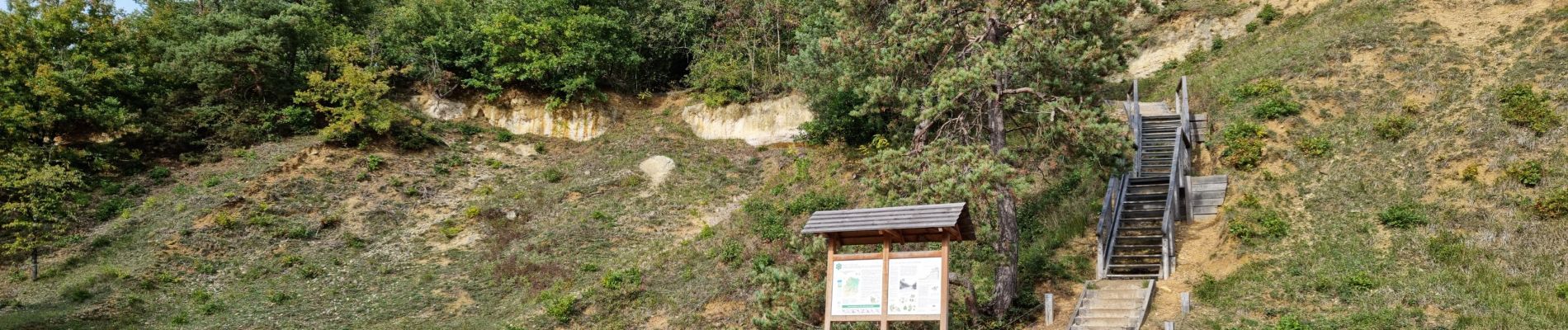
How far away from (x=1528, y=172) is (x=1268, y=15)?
16779 mm

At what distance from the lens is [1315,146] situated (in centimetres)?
1847

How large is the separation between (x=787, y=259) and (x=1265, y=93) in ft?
42.5

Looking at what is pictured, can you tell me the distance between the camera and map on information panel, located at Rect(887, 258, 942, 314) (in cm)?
1181

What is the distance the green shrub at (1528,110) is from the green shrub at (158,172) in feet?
119

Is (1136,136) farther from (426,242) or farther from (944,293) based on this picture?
(426,242)

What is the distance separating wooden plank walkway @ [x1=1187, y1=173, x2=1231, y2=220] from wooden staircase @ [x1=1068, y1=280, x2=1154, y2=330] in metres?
3.84

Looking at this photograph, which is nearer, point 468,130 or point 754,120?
point 754,120

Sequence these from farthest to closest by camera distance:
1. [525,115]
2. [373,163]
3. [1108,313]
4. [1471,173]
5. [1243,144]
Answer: [525,115], [373,163], [1243,144], [1471,173], [1108,313]

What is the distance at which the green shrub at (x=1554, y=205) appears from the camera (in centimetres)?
1388

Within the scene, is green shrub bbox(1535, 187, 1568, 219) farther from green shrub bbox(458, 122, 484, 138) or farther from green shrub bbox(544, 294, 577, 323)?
green shrub bbox(458, 122, 484, 138)

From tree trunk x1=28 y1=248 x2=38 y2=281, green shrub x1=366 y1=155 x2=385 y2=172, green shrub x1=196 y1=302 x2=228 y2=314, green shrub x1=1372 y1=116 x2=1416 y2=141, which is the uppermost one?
green shrub x1=1372 y1=116 x2=1416 y2=141

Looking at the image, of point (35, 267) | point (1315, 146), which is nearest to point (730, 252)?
point (1315, 146)

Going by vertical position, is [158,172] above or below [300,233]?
above

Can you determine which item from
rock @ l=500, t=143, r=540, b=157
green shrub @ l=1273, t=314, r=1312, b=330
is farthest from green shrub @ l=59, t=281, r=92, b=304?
green shrub @ l=1273, t=314, r=1312, b=330
